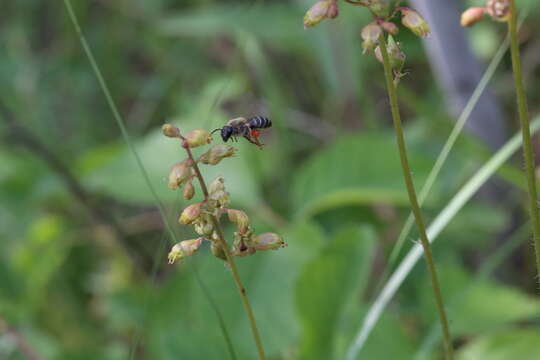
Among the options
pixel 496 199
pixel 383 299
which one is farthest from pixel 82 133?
pixel 383 299

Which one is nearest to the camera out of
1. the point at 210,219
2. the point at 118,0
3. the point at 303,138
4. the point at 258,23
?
the point at 210,219

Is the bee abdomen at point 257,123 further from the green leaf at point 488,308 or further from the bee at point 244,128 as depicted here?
the green leaf at point 488,308

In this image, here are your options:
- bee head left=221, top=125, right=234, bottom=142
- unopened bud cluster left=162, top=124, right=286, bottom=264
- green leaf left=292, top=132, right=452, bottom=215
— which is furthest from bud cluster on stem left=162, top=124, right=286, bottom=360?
green leaf left=292, top=132, right=452, bottom=215

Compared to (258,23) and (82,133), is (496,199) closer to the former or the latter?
(258,23)

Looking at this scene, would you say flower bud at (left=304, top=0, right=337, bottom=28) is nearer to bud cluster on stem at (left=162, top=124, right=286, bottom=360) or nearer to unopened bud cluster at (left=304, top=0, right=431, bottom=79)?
unopened bud cluster at (left=304, top=0, right=431, bottom=79)

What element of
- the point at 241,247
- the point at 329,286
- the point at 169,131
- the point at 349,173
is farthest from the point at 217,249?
the point at 349,173

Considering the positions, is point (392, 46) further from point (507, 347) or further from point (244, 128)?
point (507, 347)

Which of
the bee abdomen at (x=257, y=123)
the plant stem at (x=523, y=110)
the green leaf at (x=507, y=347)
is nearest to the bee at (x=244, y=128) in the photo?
the bee abdomen at (x=257, y=123)
